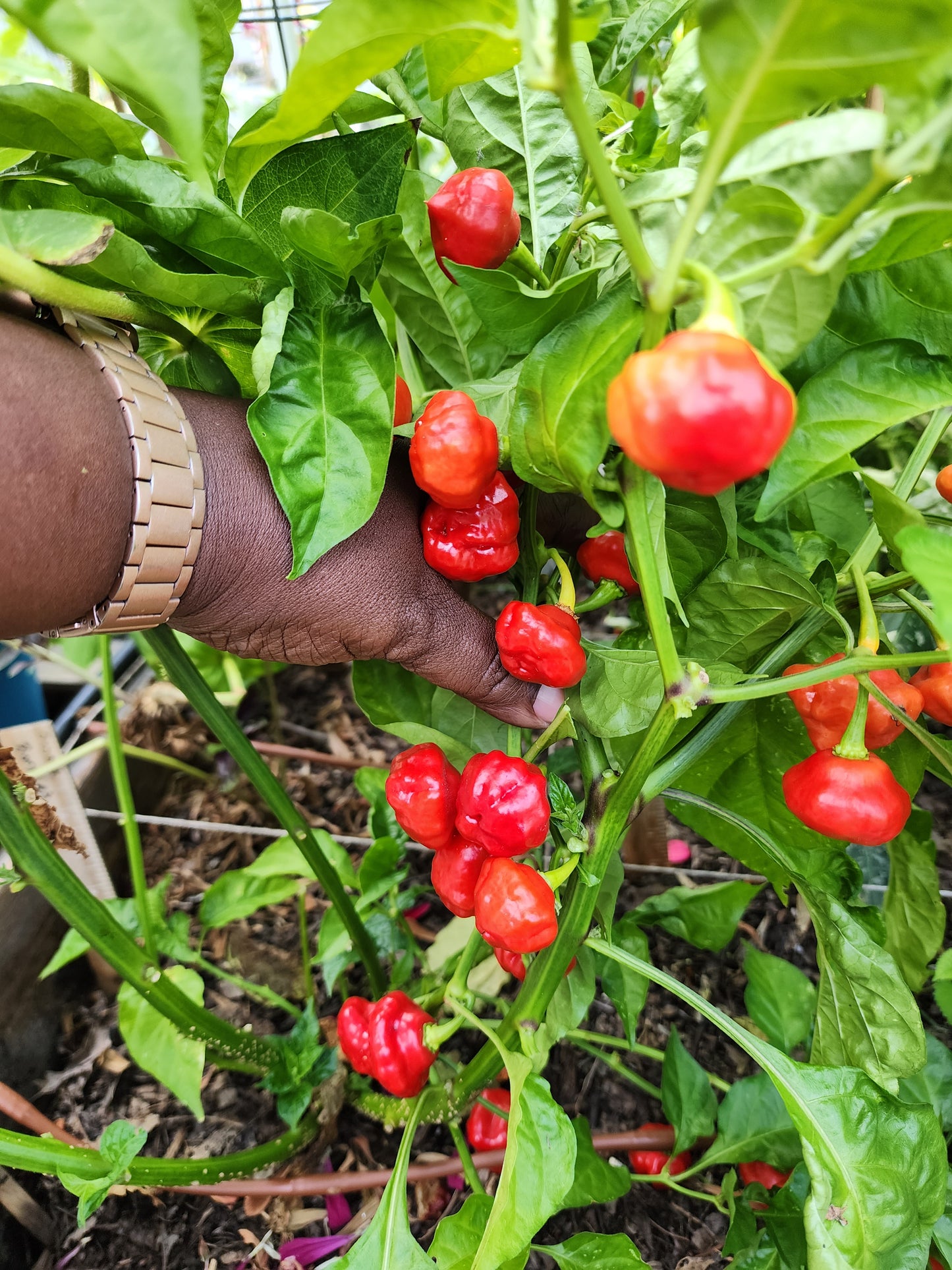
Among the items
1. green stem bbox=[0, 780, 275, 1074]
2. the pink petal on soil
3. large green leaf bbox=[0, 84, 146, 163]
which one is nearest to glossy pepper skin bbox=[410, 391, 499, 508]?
large green leaf bbox=[0, 84, 146, 163]

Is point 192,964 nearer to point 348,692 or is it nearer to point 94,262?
point 348,692

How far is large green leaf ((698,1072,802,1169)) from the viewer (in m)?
0.80

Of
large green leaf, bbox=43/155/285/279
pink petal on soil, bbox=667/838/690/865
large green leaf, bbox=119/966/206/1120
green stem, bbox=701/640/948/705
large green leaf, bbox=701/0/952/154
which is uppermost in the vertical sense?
large green leaf, bbox=701/0/952/154

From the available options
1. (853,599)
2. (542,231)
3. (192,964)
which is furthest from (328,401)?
(192,964)

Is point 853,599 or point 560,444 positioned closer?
point 560,444

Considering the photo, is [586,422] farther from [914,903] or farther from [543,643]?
[914,903]

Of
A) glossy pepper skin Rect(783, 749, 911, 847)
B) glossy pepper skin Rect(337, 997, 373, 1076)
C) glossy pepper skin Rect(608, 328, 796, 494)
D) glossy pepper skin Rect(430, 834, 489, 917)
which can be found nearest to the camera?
glossy pepper skin Rect(608, 328, 796, 494)

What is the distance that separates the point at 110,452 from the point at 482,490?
0.71 feet

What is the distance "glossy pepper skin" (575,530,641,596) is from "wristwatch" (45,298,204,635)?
0.27 meters

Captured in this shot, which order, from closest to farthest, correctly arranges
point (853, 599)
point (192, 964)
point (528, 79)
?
1. point (528, 79)
2. point (853, 599)
3. point (192, 964)

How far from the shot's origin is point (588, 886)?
558 mm

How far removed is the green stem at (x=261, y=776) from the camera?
627 millimetres

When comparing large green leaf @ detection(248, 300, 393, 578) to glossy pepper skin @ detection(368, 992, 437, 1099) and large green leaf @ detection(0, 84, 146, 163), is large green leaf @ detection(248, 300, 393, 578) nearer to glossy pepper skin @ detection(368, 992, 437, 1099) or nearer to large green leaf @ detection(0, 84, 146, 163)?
large green leaf @ detection(0, 84, 146, 163)

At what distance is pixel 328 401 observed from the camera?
0.49 meters
